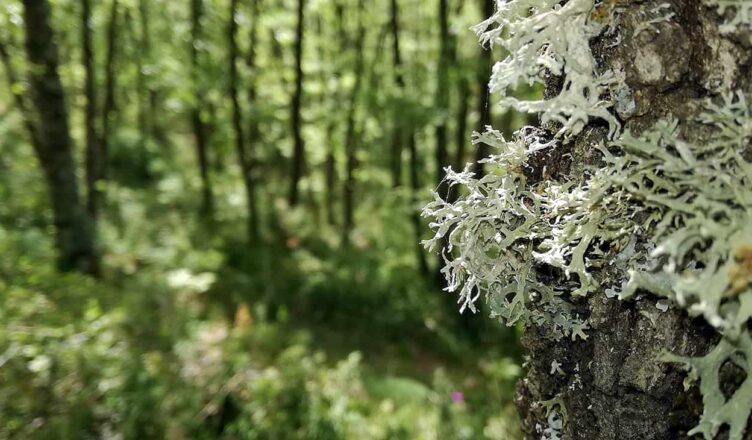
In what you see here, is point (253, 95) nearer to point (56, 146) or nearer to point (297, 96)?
point (297, 96)

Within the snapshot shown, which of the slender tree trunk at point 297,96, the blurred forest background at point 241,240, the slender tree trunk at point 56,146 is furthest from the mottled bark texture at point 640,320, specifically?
the slender tree trunk at point 297,96

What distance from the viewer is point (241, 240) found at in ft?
29.5

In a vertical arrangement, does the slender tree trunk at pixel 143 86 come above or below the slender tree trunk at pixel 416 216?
above

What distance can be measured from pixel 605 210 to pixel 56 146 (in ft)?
A: 18.5

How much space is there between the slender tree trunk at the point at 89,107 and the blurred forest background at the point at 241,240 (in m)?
0.03

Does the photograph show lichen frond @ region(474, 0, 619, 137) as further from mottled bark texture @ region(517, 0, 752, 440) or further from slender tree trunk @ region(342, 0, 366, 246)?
slender tree trunk @ region(342, 0, 366, 246)

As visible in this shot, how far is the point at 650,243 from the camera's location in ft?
2.96

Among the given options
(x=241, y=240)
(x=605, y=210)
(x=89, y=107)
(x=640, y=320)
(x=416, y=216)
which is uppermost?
(x=89, y=107)

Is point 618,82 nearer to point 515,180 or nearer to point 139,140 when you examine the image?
point 515,180

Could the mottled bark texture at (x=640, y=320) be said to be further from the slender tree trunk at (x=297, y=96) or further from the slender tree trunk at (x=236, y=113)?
the slender tree trunk at (x=297, y=96)

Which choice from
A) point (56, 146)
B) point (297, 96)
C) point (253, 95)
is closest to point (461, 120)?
point (297, 96)

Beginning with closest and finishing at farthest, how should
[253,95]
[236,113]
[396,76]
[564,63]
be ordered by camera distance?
[564,63] → [396,76] → [236,113] → [253,95]

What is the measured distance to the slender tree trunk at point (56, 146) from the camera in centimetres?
480

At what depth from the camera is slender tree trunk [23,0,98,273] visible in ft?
15.8
